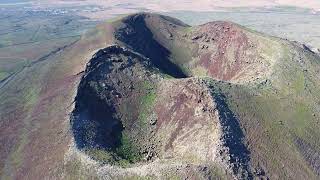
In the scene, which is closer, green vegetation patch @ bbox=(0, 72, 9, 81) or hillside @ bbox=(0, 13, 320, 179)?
hillside @ bbox=(0, 13, 320, 179)

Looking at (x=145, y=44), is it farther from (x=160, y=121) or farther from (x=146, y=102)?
(x=160, y=121)

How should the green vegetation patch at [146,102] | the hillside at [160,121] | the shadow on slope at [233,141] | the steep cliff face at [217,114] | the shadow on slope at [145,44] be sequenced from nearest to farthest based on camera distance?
the shadow on slope at [233,141], the hillside at [160,121], the steep cliff face at [217,114], the green vegetation patch at [146,102], the shadow on slope at [145,44]

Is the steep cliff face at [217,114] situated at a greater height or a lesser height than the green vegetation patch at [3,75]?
greater

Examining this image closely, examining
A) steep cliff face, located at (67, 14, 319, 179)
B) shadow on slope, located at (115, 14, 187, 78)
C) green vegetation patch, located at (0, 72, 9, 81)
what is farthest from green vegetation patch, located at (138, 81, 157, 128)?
green vegetation patch, located at (0, 72, 9, 81)

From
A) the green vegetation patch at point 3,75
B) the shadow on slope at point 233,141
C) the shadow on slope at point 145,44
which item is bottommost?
the green vegetation patch at point 3,75

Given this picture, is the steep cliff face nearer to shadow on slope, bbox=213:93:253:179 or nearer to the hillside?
shadow on slope, bbox=213:93:253:179

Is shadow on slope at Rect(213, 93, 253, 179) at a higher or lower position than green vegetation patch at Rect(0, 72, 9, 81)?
higher

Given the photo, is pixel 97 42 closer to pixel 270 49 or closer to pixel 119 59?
pixel 119 59

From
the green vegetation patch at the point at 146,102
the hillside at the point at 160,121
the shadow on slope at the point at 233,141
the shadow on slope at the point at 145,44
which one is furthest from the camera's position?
the shadow on slope at the point at 145,44

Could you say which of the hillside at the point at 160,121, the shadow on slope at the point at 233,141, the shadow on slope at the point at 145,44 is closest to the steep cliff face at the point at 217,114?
the shadow on slope at the point at 233,141

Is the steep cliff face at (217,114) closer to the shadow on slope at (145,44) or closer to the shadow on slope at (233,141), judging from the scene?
the shadow on slope at (233,141)
